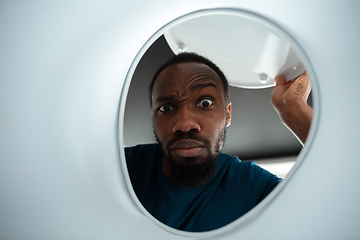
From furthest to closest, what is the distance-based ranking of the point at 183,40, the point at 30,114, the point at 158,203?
1. the point at 183,40
2. the point at 158,203
3. the point at 30,114

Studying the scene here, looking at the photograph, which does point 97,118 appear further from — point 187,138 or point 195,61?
point 195,61

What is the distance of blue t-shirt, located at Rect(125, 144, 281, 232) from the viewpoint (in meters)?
0.49

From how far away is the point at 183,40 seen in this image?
625mm

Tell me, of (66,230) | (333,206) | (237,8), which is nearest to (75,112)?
(66,230)

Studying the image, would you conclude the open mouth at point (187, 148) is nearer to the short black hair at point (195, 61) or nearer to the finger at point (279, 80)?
the short black hair at point (195, 61)

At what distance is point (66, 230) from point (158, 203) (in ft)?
0.74

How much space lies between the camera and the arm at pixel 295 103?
0.54 meters

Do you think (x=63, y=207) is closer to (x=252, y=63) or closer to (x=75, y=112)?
(x=75, y=112)

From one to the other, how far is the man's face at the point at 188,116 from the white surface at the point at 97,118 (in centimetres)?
19

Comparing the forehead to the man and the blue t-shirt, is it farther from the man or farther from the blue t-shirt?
the blue t-shirt

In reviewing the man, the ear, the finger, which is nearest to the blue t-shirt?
the man

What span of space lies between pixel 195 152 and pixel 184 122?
98mm

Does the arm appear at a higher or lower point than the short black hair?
lower

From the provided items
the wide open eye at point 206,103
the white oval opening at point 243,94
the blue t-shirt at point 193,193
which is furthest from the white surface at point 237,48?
the blue t-shirt at point 193,193
